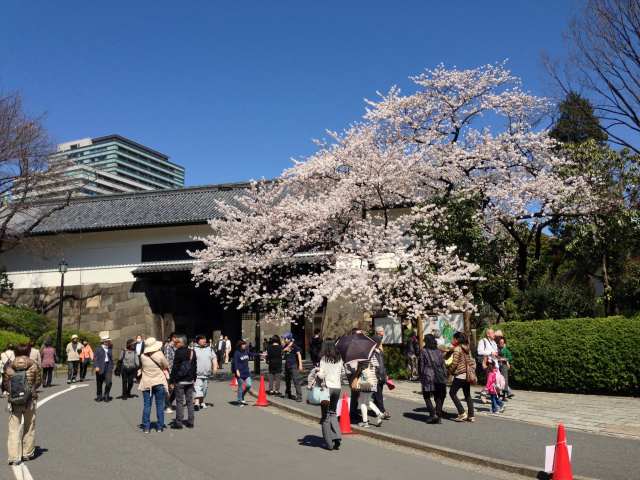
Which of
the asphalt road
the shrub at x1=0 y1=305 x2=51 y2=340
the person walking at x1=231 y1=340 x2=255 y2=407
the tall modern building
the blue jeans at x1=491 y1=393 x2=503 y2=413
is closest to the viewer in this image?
the asphalt road

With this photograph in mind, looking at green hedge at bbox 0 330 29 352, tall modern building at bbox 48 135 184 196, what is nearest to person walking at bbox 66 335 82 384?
green hedge at bbox 0 330 29 352

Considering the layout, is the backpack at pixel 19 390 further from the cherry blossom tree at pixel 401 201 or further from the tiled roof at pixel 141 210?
the tiled roof at pixel 141 210

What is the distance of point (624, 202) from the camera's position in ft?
62.4

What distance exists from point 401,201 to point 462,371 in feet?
37.4

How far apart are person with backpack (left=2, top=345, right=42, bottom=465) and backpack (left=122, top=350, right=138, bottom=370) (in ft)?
21.0

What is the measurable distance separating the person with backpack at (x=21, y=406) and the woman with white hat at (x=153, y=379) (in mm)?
2168

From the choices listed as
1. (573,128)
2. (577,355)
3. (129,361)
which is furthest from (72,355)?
(573,128)

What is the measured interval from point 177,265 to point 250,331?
7.25m

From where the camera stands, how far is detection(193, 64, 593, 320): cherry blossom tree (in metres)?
19.0

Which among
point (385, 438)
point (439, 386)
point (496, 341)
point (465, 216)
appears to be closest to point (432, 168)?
point (465, 216)

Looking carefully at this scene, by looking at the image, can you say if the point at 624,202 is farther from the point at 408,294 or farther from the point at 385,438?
the point at 385,438

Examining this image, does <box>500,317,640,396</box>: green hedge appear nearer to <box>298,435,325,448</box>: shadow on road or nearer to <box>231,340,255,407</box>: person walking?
<box>231,340,255,407</box>: person walking

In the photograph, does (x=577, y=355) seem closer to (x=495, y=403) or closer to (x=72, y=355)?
(x=495, y=403)

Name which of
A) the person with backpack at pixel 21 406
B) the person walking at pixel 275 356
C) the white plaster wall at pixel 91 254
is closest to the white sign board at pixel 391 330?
the person walking at pixel 275 356
